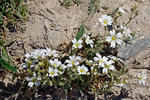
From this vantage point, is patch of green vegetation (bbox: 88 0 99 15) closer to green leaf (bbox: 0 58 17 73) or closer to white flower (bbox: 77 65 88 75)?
white flower (bbox: 77 65 88 75)

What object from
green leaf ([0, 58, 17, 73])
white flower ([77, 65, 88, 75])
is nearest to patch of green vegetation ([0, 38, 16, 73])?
green leaf ([0, 58, 17, 73])

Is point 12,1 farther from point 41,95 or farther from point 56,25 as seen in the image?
point 41,95

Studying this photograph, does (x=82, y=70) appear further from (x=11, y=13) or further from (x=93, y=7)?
(x=11, y=13)

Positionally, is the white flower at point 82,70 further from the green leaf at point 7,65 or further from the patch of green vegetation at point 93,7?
the patch of green vegetation at point 93,7

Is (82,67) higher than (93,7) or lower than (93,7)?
lower

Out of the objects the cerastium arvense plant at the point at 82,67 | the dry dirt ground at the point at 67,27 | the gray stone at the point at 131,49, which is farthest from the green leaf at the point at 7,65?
the gray stone at the point at 131,49

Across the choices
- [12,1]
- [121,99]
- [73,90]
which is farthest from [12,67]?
[121,99]

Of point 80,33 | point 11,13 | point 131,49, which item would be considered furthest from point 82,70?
point 11,13
